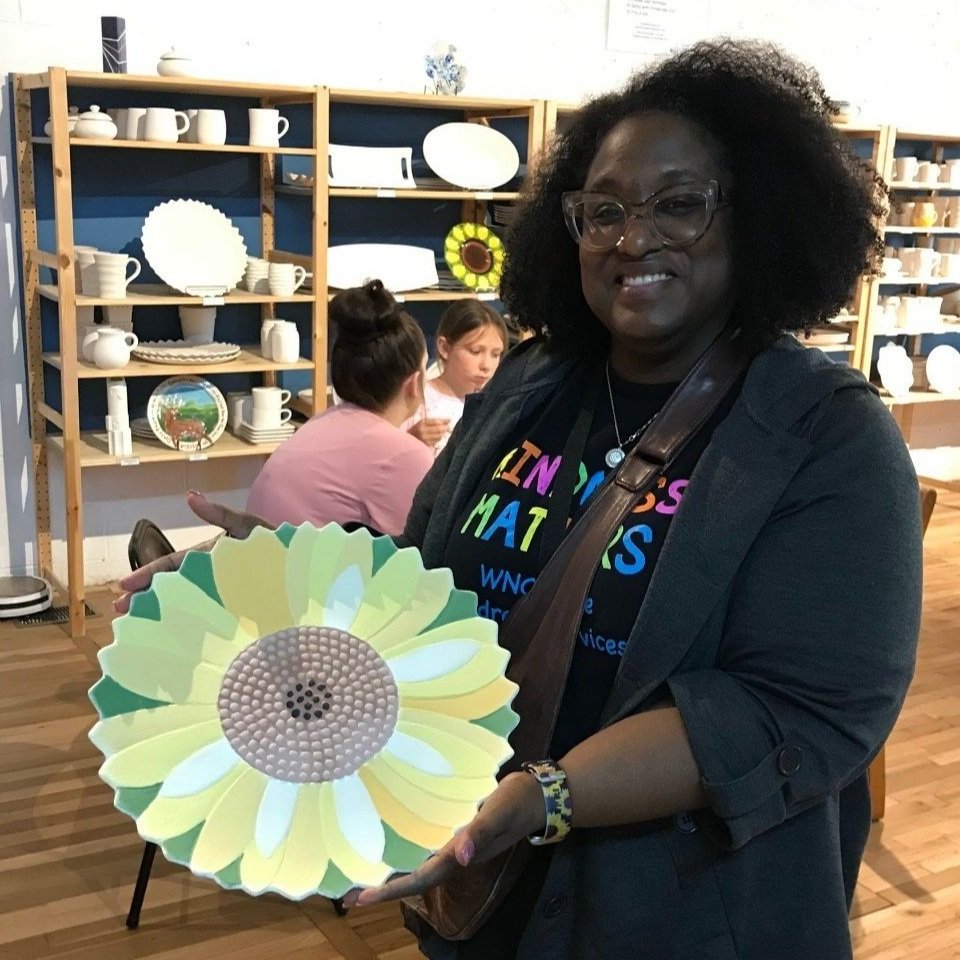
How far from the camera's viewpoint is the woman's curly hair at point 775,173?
1.15m

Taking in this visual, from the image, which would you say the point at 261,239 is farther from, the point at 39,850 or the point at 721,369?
the point at 721,369

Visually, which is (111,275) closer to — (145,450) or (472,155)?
(145,450)

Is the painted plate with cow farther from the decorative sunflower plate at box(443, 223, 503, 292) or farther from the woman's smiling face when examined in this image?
the woman's smiling face

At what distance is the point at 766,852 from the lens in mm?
1067

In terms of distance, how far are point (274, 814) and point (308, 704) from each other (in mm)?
96

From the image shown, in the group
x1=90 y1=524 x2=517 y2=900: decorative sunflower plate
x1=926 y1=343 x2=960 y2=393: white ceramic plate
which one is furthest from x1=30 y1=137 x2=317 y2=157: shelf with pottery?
x1=926 y1=343 x2=960 y2=393: white ceramic plate

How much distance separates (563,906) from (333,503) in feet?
5.26

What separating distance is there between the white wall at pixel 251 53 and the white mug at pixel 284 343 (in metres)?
0.60

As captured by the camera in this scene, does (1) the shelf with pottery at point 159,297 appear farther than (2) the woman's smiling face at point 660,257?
Yes

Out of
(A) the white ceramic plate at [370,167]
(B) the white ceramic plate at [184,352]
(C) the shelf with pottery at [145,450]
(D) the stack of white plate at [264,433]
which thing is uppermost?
(A) the white ceramic plate at [370,167]

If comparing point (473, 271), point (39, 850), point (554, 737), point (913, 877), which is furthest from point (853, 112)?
point (554, 737)

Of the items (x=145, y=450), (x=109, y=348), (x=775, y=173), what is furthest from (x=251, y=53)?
(x=775, y=173)

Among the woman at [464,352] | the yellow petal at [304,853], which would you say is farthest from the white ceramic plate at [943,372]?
the yellow petal at [304,853]

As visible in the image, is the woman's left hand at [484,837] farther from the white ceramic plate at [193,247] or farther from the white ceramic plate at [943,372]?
the white ceramic plate at [943,372]
